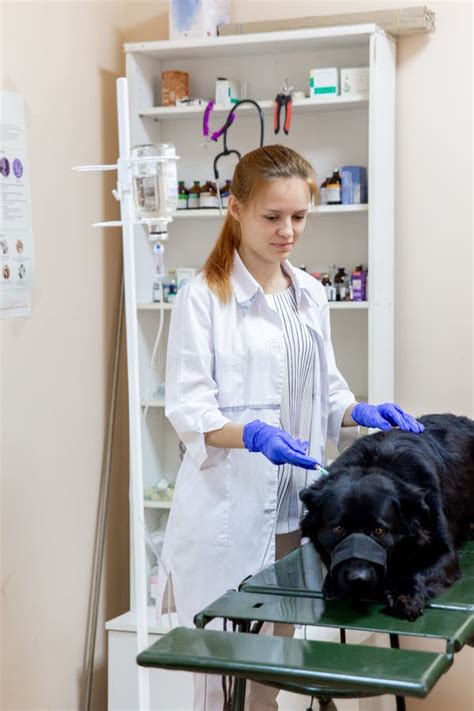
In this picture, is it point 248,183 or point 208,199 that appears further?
point 208,199

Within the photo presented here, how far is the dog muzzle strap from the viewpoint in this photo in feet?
5.16

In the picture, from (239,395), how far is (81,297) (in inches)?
44.1

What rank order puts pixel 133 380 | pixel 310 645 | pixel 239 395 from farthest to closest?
pixel 239 395 < pixel 133 380 < pixel 310 645

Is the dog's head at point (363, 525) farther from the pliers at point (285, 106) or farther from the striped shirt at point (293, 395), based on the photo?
the pliers at point (285, 106)

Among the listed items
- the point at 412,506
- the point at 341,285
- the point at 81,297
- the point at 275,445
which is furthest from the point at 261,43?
the point at 412,506

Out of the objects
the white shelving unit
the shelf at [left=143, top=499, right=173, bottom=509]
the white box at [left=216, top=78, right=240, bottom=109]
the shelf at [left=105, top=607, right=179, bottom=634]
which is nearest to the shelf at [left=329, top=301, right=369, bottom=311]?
the white shelving unit

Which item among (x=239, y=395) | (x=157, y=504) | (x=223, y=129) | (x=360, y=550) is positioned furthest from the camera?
(x=157, y=504)

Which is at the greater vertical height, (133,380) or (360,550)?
(133,380)

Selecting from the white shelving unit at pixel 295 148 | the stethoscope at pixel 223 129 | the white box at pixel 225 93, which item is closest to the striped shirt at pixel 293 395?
the white shelving unit at pixel 295 148

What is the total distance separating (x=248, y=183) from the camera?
7.12 ft

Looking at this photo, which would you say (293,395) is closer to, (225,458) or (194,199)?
(225,458)

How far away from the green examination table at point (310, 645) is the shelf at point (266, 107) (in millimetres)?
1625

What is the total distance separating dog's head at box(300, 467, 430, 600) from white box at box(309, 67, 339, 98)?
156 centimetres

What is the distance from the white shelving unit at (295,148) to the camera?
297cm
